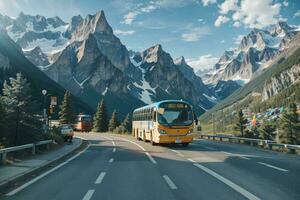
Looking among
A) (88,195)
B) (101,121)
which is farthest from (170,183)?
(101,121)

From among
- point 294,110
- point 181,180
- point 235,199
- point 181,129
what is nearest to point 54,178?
point 181,180

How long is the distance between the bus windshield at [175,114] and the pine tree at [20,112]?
9421 millimetres

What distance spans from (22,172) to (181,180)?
632 cm

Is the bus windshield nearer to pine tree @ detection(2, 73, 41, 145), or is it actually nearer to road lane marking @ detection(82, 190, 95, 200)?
pine tree @ detection(2, 73, 41, 145)

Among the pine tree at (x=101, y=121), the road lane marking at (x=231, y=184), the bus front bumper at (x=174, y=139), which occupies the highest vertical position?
the pine tree at (x=101, y=121)

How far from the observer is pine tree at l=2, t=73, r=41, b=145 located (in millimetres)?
21453

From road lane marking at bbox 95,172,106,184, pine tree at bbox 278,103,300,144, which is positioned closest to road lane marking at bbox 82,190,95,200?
road lane marking at bbox 95,172,106,184

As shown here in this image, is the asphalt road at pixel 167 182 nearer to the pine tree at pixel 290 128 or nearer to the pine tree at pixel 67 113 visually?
the pine tree at pixel 290 128

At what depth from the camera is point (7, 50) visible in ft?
634

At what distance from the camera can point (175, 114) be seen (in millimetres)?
27969

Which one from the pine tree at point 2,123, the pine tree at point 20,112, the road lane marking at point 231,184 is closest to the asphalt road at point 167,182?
the road lane marking at point 231,184

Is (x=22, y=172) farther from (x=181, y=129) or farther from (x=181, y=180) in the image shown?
(x=181, y=129)

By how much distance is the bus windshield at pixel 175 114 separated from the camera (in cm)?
2755

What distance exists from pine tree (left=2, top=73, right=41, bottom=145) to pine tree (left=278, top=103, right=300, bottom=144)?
159 ft
